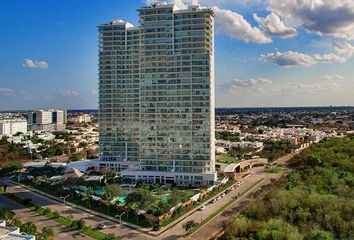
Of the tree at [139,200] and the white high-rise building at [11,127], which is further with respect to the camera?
the white high-rise building at [11,127]

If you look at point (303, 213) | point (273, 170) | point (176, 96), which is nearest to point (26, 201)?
point (176, 96)

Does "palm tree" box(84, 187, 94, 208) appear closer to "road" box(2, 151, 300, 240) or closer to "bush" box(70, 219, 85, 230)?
"road" box(2, 151, 300, 240)

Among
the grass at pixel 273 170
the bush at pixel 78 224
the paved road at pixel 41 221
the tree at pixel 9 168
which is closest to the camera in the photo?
Answer: the paved road at pixel 41 221

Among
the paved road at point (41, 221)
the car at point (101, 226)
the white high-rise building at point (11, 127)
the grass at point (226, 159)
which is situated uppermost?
the white high-rise building at point (11, 127)

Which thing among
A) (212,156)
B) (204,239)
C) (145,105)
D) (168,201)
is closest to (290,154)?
(212,156)

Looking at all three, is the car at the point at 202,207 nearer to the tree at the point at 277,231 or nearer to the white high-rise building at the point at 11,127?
the tree at the point at 277,231

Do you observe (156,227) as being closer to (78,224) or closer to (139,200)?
(139,200)

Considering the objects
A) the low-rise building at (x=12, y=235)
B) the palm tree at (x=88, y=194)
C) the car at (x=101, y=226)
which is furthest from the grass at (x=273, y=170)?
the low-rise building at (x=12, y=235)
